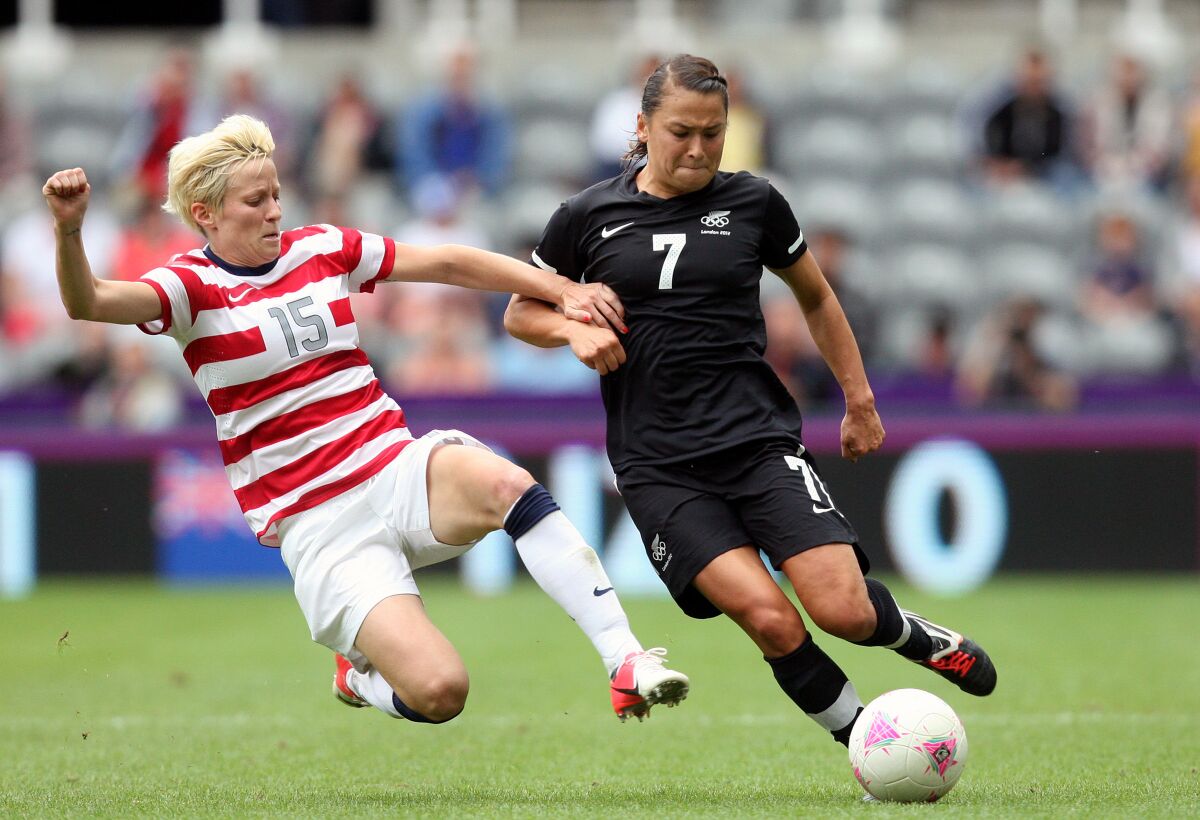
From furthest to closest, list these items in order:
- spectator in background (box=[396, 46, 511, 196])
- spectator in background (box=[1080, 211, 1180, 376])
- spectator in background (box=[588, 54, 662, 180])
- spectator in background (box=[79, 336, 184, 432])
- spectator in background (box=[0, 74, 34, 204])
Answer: spectator in background (box=[0, 74, 34, 204]) < spectator in background (box=[396, 46, 511, 196]) < spectator in background (box=[588, 54, 662, 180]) < spectator in background (box=[1080, 211, 1180, 376]) < spectator in background (box=[79, 336, 184, 432])

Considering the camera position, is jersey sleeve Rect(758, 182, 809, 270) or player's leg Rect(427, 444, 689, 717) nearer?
player's leg Rect(427, 444, 689, 717)

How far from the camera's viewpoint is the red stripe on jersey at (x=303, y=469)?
574 cm

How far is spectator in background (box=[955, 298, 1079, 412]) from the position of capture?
40.5 ft

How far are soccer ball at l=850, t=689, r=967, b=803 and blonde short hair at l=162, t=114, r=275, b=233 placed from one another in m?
2.61

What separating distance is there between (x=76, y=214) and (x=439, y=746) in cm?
264

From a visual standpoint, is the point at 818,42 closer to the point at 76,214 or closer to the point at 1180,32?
the point at 1180,32

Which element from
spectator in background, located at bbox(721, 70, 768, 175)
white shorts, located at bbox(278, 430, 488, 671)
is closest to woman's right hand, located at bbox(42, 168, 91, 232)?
white shorts, located at bbox(278, 430, 488, 671)

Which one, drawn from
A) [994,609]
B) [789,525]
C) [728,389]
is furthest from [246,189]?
[994,609]

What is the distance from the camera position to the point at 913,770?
5242 millimetres

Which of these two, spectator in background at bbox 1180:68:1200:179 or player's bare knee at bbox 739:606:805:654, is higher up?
spectator in background at bbox 1180:68:1200:179

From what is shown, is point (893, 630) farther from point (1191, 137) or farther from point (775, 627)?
point (1191, 137)

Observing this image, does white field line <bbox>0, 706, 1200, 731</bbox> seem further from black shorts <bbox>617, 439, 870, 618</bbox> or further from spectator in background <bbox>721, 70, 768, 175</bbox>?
spectator in background <bbox>721, 70, 768, 175</bbox>

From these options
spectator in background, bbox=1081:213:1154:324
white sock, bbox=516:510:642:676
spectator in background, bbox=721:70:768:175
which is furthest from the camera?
spectator in background, bbox=721:70:768:175

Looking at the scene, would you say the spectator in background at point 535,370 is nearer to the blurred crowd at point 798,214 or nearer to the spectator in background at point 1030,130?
the blurred crowd at point 798,214
